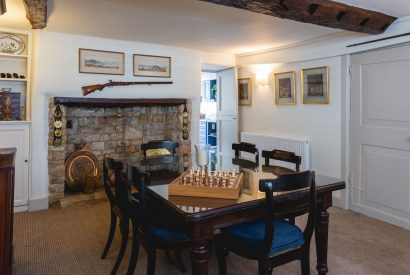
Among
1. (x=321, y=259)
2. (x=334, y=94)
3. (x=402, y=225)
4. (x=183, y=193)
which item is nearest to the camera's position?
(x=183, y=193)

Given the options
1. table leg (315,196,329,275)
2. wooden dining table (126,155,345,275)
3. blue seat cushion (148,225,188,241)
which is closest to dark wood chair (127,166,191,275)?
blue seat cushion (148,225,188,241)

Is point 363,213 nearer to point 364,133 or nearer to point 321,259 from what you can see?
point 364,133

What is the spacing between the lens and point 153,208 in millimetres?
2363

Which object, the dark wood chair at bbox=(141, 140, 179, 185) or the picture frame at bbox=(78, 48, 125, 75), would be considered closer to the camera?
the dark wood chair at bbox=(141, 140, 179, 185)

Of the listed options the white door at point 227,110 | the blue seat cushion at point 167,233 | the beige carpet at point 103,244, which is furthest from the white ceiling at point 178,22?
the beige carpet at point 103,244

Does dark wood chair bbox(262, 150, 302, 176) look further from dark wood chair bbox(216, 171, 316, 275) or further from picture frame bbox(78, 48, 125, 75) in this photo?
picture frame bbox(78, 48, 125, 75)

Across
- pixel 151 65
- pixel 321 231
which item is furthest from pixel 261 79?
pixel 321 231

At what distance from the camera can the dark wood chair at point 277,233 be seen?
173cm

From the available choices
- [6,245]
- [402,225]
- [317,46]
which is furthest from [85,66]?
[402,225]

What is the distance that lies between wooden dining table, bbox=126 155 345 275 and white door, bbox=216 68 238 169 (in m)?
2.96

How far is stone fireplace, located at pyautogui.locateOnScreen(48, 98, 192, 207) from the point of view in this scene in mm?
3803

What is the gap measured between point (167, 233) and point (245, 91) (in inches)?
143

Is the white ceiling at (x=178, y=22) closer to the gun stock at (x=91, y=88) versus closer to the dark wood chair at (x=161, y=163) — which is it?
the gun stock at (x=91, y=88)

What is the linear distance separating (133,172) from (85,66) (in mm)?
2430
